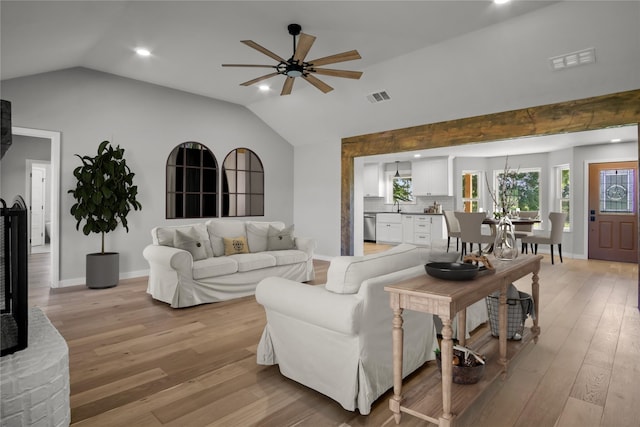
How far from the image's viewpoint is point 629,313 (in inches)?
152

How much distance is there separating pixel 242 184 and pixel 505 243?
5.48 meters

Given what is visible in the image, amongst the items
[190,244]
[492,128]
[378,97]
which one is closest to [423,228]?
[492,128]

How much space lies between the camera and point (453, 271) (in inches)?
77.4

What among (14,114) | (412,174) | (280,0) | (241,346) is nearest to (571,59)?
(280,0)

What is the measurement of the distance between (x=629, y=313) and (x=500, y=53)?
3.20 m

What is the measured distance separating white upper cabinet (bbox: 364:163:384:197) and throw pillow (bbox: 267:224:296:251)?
5.96 m

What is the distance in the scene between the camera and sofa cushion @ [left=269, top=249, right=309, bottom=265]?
4.87 metres

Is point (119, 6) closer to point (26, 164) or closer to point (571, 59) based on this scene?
point (571, 59)

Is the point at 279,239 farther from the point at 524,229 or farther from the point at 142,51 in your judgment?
the point at 524,229

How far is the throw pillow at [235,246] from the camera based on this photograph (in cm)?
475

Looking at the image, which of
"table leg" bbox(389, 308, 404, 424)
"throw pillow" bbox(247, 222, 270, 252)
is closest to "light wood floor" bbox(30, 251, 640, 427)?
"table leg" bbox(389, 308, 404, 424)

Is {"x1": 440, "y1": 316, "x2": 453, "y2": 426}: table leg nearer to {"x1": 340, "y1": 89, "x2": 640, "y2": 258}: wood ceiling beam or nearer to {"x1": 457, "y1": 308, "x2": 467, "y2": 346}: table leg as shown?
{"x1": 457, "y1": 308, "x2": 467, "y2": 346}: table leg

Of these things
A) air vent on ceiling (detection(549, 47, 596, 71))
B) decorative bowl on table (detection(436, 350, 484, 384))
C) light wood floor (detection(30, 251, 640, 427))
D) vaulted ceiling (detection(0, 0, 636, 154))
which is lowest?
light wood floor (detection(30, 251, 640, 427))

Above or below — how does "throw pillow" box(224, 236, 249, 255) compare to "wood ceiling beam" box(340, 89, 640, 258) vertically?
below
